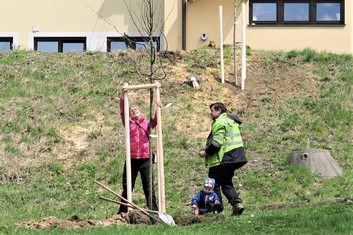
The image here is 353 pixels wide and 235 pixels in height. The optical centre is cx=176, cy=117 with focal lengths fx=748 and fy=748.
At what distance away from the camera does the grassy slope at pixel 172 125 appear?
14.3 m

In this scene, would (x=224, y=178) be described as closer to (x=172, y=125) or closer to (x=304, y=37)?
(x=172, y=125)

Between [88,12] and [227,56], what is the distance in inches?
224

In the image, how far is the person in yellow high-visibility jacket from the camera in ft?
36.6

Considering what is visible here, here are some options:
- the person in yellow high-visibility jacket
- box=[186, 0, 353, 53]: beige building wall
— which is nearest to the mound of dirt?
the person in yellow high-visibility jacket

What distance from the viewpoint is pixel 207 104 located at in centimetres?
1880

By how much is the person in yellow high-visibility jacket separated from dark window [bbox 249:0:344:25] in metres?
12.5

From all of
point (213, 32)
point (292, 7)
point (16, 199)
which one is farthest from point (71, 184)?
point (292, 7)

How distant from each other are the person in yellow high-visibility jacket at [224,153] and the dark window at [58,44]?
14316 mm

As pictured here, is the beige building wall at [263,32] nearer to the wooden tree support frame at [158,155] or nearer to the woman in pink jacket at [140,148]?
the woman in pink jacket at [140,148]

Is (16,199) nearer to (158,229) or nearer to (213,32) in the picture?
(158,229)

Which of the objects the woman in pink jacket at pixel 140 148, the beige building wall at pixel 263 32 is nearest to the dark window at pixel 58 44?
the beige building wall at pixel 263 32

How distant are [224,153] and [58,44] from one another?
1494 cm

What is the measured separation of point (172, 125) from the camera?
57.6ft

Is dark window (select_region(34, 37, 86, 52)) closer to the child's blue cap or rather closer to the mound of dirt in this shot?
the child's blue cap
